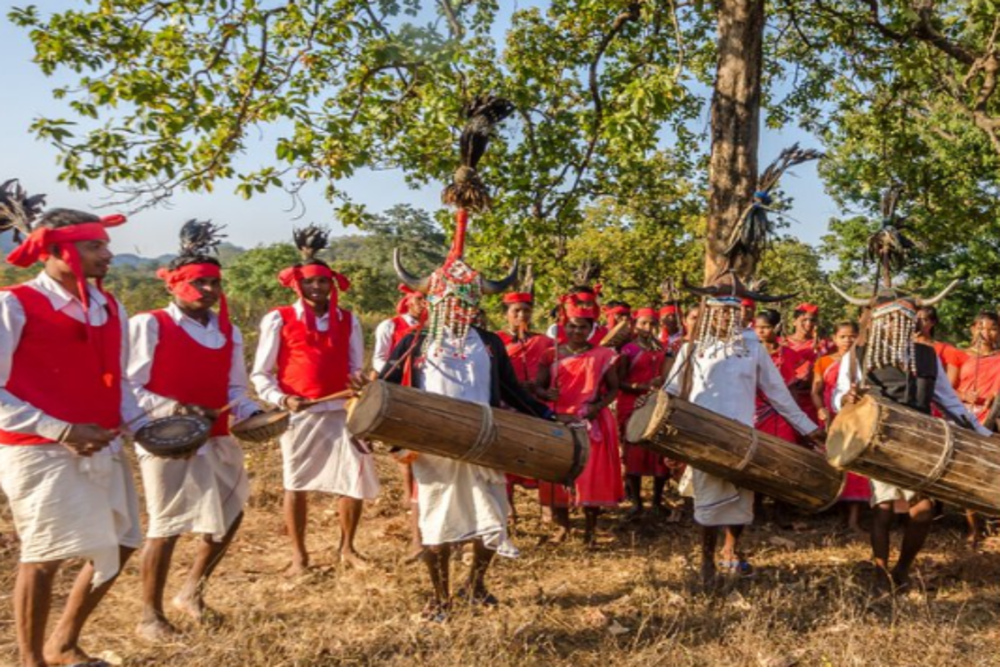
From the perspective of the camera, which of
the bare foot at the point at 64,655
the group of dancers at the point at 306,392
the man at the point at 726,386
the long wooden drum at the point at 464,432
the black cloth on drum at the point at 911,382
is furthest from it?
the man at the point at 726,386

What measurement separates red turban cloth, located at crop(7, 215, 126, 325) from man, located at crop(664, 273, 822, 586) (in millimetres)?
3442

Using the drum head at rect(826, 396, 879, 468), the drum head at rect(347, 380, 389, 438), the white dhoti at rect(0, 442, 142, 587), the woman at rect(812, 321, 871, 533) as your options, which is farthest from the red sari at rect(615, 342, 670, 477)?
the white dhoti at rect(0, 442, 142, 587)

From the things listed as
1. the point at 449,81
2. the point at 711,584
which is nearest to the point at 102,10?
the point at 449,81

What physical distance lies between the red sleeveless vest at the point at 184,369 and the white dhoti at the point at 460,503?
1180 mm

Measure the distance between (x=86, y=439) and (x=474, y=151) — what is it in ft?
8.45

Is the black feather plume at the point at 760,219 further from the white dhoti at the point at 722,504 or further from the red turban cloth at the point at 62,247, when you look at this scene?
the red turban cloth at the point at 62,247

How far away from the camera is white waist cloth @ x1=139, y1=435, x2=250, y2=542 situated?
4.44 meters

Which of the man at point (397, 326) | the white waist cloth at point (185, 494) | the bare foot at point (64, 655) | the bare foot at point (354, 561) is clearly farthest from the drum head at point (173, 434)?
the man at point (397, 326)

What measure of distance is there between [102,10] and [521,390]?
4861 millimetres

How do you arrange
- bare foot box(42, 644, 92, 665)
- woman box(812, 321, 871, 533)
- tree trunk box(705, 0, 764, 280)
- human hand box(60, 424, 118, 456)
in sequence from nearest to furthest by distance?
human hand box(60, 424, 118, 456), bare foot box(42, 644, 92, 665), woman box(812, 321, 871, 533), tree trunk box(705, 0, 764, 280)

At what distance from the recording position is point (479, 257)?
8.30 metres

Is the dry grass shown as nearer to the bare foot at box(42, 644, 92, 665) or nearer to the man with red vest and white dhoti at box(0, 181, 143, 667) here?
the bare foot at box(42, 644, 92, 665)

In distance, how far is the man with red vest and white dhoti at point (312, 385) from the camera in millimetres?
5590

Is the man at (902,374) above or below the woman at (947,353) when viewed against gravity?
below
